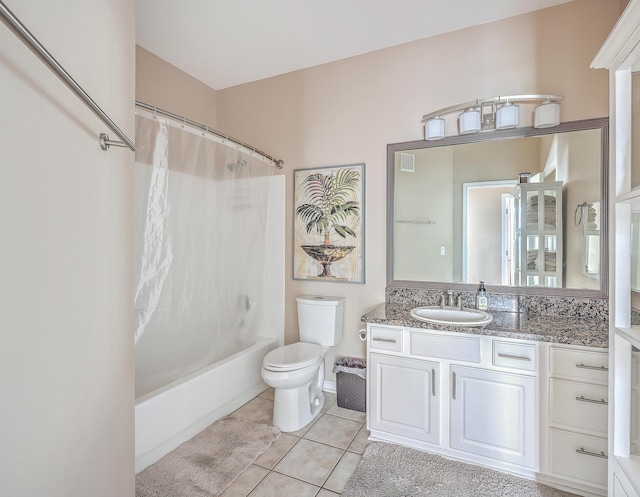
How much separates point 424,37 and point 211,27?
1.46 meters

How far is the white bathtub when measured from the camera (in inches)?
70.6

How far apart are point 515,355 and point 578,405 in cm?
33

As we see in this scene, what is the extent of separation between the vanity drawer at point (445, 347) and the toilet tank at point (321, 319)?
2.43 ft

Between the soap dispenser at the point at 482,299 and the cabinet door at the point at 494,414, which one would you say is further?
the soap dispenser at the point at 482,299

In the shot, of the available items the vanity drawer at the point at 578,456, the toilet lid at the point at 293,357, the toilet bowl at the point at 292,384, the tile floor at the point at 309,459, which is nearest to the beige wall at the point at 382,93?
the toilet lid at the point at 293,357

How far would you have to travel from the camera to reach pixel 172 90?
2.73m

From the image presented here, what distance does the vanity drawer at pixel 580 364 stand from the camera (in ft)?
5.13

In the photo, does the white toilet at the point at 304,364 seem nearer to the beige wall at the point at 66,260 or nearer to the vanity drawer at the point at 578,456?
the beige wall at the point at 66,260

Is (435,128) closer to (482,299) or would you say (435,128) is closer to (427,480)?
(482,299)

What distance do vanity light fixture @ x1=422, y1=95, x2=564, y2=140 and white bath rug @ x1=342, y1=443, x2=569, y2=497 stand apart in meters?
1.97

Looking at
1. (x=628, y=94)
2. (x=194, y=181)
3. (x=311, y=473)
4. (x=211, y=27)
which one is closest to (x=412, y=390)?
(x=311, y=473)

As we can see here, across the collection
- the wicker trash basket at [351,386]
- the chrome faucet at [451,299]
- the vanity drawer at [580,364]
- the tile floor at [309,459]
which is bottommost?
the tile floor at [309,459]

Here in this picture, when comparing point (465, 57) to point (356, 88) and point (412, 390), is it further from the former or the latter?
point (412, 390)

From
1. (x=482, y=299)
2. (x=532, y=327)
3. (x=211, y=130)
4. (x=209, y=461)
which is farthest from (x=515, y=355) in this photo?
(x=211, y=130)
